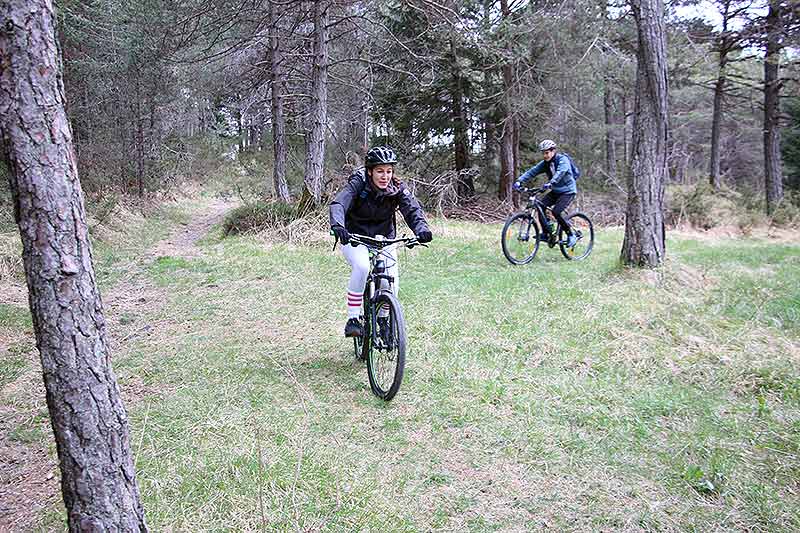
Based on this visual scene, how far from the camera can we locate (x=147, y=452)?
328cm

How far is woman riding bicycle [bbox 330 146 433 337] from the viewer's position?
4.25 m

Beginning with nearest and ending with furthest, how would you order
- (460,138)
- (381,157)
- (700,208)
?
(381,157), (700,208), (460,138)

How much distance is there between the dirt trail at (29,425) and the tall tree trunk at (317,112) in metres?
4.93

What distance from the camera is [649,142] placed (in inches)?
273

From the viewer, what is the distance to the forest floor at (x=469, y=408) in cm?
274

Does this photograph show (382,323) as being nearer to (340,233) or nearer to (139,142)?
(340,233)

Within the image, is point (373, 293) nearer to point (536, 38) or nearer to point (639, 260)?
point (639, 260)

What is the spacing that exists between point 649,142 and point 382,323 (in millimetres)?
4851

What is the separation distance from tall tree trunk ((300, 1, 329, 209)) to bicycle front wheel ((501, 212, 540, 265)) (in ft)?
15.6

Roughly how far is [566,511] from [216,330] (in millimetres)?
4263

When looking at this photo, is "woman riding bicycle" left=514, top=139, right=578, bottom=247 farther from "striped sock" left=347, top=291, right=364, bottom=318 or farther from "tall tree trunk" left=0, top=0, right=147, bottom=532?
"tall tree trunk" left=0, top=0, right=147, bottom=532

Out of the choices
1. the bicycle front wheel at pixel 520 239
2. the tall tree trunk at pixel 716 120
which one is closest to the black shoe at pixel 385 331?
the bicycle front wheel at pixel 520 239

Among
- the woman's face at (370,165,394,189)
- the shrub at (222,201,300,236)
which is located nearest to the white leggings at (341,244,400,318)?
the woman's face at (370,165,394,189)

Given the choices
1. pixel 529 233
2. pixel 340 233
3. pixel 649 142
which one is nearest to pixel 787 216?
pixel 529 233
